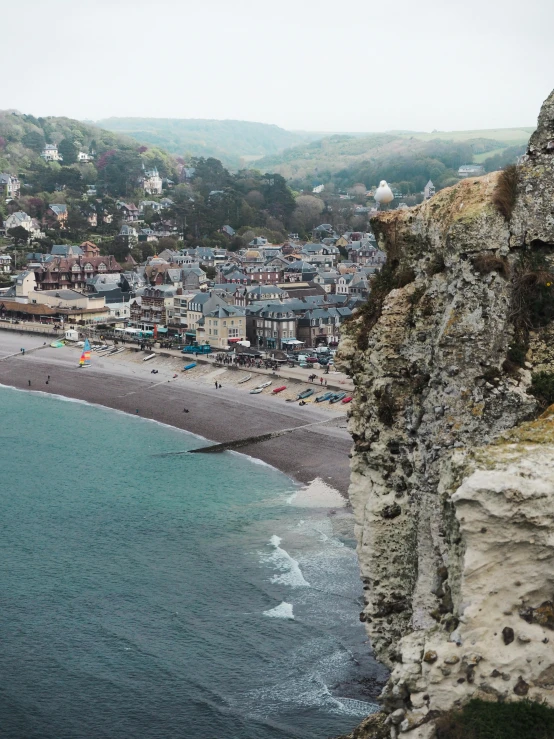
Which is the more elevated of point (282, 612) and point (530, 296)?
point (530, 296)

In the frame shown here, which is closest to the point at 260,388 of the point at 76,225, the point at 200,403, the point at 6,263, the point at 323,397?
the point at 200,403

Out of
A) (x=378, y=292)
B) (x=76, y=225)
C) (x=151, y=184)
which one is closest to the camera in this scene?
(x=378, y=292)

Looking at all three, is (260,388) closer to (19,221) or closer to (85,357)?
(85,357)

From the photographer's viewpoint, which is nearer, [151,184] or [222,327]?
[222,327]

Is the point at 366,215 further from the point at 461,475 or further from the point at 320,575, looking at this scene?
the point at 461,475

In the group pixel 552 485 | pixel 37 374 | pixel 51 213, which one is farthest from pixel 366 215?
pixel 552 485

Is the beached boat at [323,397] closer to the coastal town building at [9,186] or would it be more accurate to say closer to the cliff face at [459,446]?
the cliff face at [459,446]
